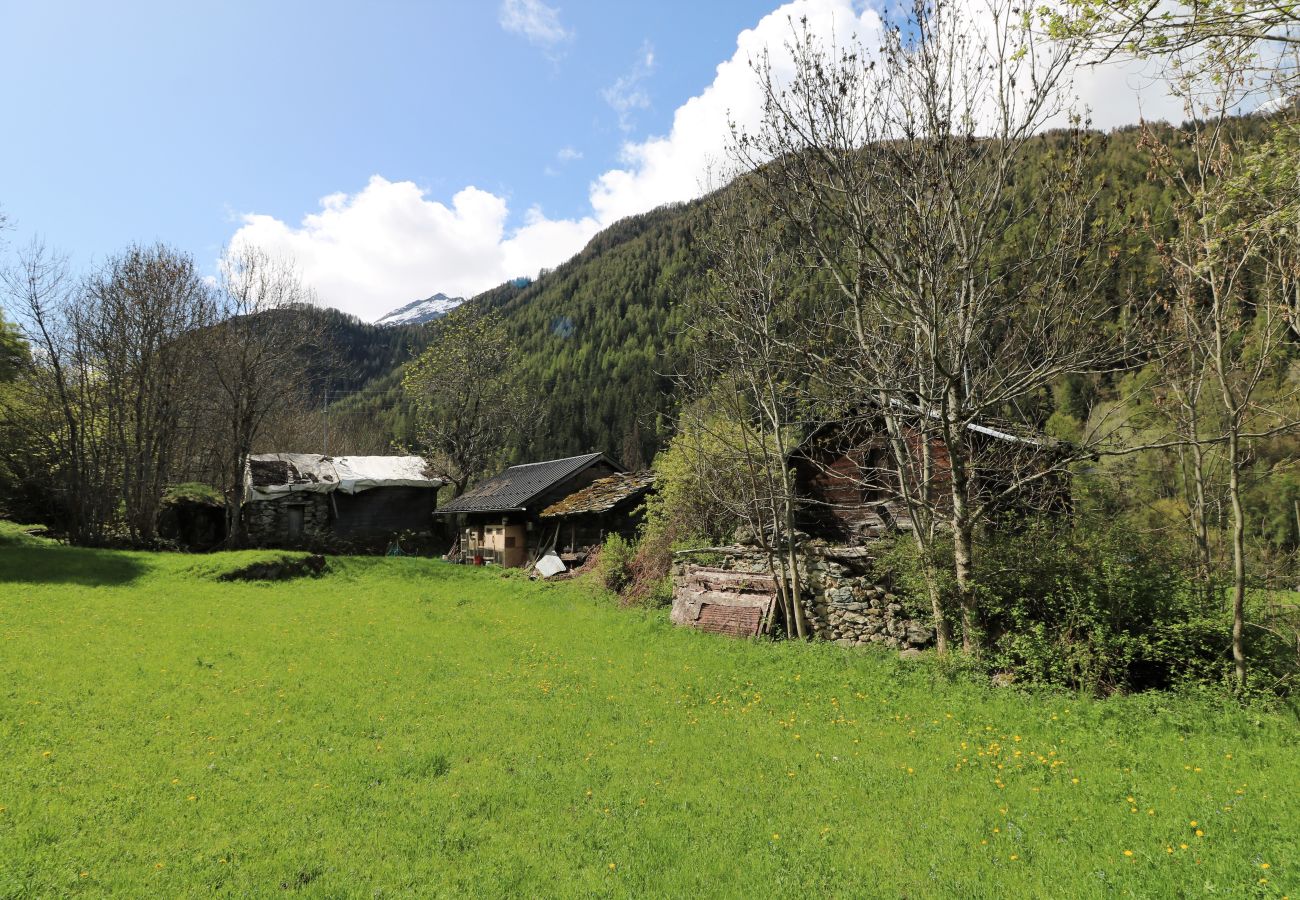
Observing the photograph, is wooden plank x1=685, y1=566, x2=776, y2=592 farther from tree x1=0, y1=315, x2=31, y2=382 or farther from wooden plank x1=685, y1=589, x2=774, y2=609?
tree x1=0, y1=315, x2=31, y2=382

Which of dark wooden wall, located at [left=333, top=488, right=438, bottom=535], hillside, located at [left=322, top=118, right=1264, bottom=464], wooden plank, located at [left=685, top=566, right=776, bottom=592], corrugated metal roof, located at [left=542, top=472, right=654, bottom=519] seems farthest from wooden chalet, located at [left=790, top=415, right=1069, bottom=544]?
hillside, located at [left=322, top=118, right=1264, bottom=464]

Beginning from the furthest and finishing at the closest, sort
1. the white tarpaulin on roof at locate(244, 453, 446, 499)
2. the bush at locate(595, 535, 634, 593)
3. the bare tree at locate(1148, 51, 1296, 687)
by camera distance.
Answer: the white tarpaulin on roof at locate(244, 453, 446, 499) < the bush at locate(595, 535, 634, 593) < the bare tree at locate(1148, 51, 1296, 687)

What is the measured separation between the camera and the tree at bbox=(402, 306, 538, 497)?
37812 millimetres

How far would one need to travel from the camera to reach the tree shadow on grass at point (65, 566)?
17.1 m

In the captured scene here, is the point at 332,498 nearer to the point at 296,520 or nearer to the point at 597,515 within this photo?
the point at 296,520

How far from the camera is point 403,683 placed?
32.1 ft

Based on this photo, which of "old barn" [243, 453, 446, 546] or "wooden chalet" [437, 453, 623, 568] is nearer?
"wooden chalet" [437, 453, 623, 568]

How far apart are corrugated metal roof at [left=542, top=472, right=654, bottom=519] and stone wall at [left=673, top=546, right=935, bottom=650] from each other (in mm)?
9584

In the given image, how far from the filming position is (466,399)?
38188 millimetres

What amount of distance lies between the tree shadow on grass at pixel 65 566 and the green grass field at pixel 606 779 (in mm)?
6934

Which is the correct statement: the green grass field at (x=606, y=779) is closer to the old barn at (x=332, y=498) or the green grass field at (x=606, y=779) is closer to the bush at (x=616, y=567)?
the bush at (x=616, y=567)

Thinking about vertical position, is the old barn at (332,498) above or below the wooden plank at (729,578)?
above

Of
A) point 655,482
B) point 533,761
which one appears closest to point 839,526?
point 655,482

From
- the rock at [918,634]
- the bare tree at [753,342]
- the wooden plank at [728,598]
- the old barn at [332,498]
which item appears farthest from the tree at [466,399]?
the rock at [918,634]
